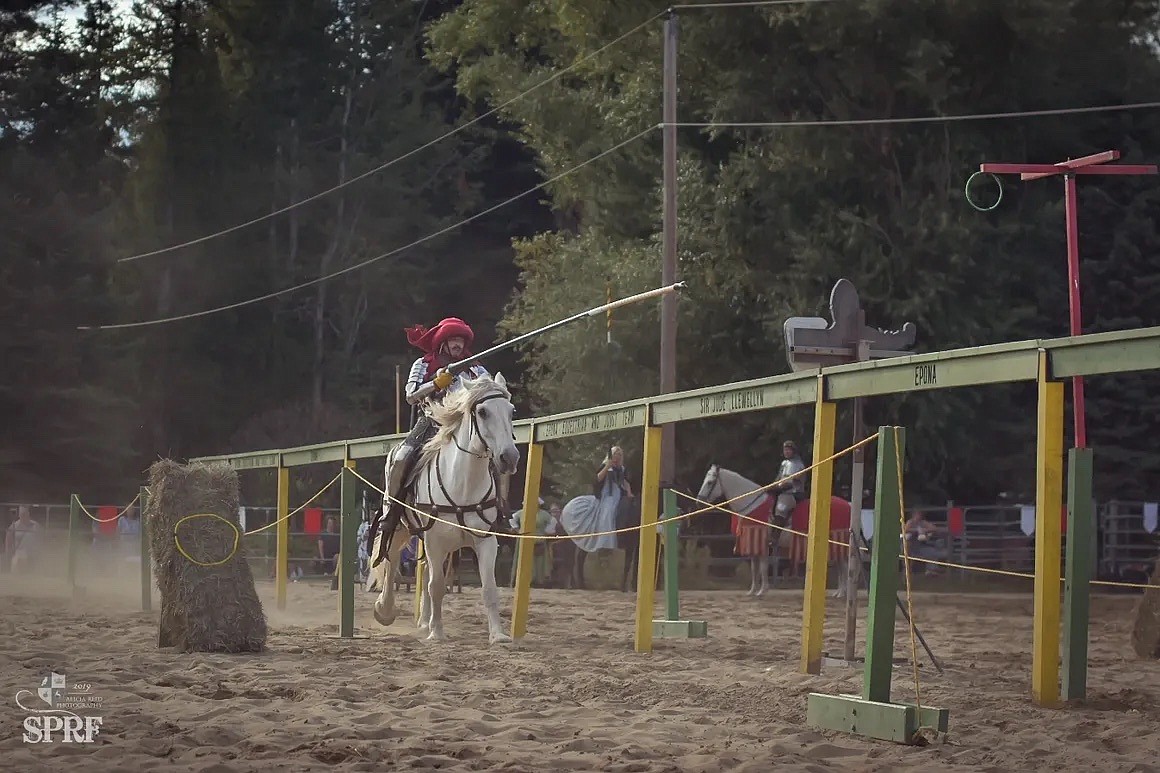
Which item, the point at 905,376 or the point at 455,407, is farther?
the point at 455,407

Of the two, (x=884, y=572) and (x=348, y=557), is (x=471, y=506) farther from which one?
(x=884, y=572)

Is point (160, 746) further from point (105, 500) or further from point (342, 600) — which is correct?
point (105, 500)

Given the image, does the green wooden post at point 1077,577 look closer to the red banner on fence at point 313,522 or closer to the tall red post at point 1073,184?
the tall red post at point 1073,184

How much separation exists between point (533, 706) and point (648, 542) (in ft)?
13.3

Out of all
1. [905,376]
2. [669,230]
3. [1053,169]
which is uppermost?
[669,230]

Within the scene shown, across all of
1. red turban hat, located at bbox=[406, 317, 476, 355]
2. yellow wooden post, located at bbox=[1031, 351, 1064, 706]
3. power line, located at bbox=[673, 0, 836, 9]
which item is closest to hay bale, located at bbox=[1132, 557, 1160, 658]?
yellow wooden post, located at bbox=[1031, 351, 1064, 706]

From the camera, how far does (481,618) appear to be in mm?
18016

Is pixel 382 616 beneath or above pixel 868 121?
beneath

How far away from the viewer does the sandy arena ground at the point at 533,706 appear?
311 inches

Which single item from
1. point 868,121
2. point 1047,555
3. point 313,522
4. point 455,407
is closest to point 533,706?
point 1047,555

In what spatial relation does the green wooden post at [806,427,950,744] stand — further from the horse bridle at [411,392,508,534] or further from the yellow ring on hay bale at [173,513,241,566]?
the yellow ring on hay bale at [173,513,241,566]

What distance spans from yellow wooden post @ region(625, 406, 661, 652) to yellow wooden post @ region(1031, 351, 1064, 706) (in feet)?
13.3

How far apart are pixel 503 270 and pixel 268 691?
47.1 meters

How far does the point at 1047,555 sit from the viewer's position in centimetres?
969
